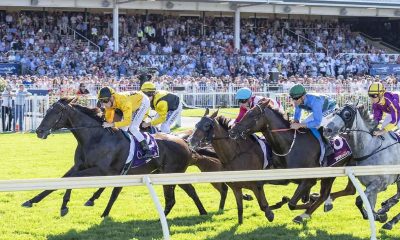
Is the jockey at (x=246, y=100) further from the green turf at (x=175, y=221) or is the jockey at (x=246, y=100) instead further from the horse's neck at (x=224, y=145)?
the green turf at (x=175, y=221)

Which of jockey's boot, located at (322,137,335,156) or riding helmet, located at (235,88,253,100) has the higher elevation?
riding helmet, located at (235,88,253,100)

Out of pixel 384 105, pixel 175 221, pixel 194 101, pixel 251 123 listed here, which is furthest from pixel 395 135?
pixel 194 101

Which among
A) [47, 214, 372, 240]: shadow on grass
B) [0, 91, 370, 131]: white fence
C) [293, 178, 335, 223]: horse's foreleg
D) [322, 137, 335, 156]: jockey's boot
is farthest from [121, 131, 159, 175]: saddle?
[0, 91, 370, 131]: white fence

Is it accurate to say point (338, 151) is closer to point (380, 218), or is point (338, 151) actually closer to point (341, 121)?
point (341, 121)

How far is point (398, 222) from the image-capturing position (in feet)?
28.9

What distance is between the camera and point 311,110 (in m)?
9.02

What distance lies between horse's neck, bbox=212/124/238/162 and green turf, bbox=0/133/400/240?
2.54ft

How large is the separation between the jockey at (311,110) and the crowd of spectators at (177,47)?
19.7 metres

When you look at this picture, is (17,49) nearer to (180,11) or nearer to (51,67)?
(51,67)

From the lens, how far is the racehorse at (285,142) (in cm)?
867

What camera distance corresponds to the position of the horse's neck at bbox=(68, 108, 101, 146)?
8992mm

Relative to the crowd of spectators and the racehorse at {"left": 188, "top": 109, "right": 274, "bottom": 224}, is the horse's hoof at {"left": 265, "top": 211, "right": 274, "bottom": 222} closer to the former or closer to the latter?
the racehorse at {"left": 188, "top": 109, "right": 274, "bottom": 224}

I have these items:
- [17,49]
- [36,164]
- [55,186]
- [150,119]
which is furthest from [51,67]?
[55,186]

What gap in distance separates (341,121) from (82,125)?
3.03 metres
